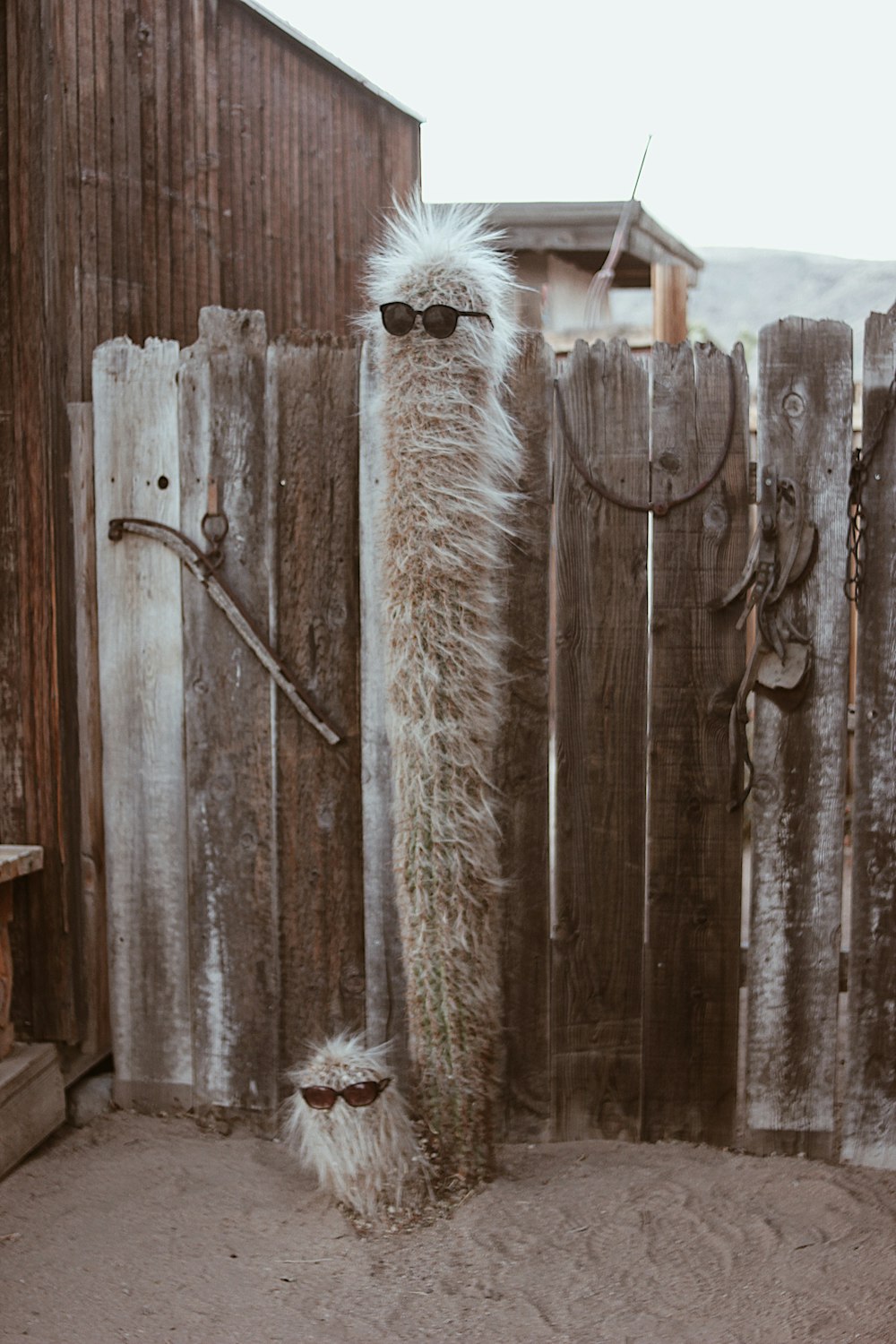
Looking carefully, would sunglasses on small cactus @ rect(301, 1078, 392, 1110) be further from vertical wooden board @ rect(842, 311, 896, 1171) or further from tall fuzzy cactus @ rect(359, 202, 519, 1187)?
vertical wooden board @ rect(842, 311, 896, 1171)

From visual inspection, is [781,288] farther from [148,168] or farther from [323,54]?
[148,168]

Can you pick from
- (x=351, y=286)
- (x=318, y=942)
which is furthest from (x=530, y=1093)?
(x=351, y=286)

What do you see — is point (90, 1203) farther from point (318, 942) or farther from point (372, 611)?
point (372, 611)

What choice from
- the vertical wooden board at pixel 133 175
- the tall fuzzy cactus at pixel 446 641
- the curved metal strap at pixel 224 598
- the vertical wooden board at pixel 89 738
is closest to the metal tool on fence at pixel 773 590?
the tall fuzzy cactus at pixel 446 641

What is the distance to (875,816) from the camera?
2580 mm

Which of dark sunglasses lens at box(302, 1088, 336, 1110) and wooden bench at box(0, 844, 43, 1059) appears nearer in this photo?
dark sunglasses lens at box(302, 1088, 336, 1110)

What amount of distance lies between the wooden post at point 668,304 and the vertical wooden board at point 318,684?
13.7ft

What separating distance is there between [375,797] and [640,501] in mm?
923

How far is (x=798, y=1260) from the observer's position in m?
2.29

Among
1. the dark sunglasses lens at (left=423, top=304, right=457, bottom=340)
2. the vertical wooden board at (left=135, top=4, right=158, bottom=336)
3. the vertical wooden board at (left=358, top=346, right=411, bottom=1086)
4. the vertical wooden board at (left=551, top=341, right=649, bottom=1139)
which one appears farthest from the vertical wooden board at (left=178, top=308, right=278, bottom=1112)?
the vertical wooden board at (left=551, top=341, right=649, bottom=1139)

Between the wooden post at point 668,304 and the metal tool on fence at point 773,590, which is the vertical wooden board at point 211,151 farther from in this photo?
the wooden post at point 668,304

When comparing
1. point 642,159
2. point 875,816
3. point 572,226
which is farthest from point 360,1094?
point 572,226

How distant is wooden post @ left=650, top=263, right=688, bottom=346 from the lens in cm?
646

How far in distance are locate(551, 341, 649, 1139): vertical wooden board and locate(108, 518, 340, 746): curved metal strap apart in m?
0.60
